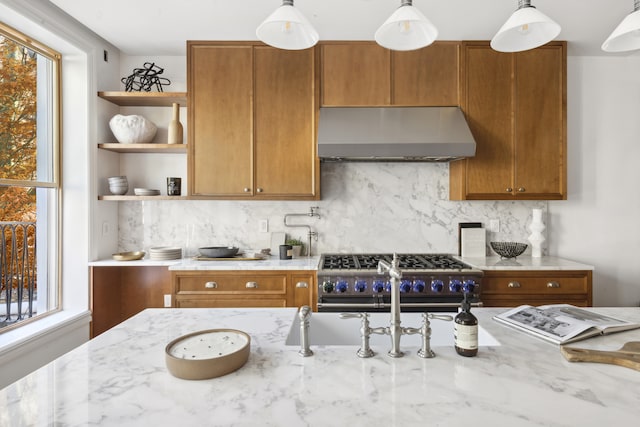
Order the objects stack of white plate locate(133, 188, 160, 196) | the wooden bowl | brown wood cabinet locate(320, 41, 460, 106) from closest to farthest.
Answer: the wooden bowl < brown wood cabinet locate(320, 41, 460, 106) < stack of white plate locate(133, 188, 160, 196)

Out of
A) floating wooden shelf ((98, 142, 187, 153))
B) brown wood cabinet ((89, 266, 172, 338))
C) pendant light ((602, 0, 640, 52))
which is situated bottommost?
brown wood cabinet ((89, 266, 172, 338))

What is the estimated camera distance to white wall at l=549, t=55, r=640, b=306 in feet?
10.9

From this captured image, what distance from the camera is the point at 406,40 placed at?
4.82 feet

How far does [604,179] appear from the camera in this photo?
335 centimetres

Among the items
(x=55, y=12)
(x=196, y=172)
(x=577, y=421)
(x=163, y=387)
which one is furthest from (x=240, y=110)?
(x=577, y=421)

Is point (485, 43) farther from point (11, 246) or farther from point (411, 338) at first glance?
point (11, 246)

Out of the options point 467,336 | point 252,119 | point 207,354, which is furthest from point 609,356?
point 252,119

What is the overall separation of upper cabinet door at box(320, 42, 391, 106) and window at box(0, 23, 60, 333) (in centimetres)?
208

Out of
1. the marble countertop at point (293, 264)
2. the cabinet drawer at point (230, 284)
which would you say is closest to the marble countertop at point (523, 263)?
the marble countertop at point (293, 264)

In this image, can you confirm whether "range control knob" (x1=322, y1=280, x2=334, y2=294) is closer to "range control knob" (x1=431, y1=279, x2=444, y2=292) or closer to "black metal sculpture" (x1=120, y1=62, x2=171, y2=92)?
"range control knob" (x1=431, y1=279, x2=444, y2=292)

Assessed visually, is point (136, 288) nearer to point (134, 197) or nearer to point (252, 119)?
point (134, 197)

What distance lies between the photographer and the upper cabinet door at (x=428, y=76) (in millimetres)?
3004

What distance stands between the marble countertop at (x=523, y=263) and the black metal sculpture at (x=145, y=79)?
118 inches

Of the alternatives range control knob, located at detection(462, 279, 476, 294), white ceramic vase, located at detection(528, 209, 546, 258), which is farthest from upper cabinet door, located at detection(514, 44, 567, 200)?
range control knob, located at detection(462, 279, 476, 294)
